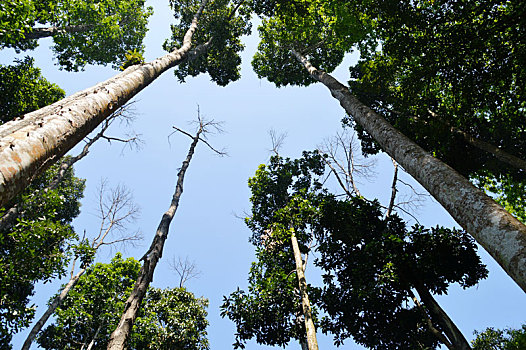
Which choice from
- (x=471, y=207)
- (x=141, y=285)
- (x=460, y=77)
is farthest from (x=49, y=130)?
(x=460, y=77)

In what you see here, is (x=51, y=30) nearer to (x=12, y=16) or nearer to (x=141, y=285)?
(x=12, y=16)

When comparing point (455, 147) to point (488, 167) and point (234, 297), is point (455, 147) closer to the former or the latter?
point (488, 167)

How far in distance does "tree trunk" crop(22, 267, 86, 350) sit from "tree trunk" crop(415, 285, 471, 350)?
44.7 ft

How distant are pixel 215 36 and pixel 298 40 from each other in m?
4.92

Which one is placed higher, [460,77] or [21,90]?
[21,90]

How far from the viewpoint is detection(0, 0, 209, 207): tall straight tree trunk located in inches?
74.2

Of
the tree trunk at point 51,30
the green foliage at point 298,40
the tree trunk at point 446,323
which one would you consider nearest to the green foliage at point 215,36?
the green foliage at point 298,40

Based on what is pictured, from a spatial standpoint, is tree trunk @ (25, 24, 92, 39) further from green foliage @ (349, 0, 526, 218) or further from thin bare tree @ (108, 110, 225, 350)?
green foliage @ (349, 0, 526, 218)

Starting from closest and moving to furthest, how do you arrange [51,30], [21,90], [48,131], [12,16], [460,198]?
1. [48,131]
2. [460,198]
3. [12,16]
4. [21,90]
5. [51,30]

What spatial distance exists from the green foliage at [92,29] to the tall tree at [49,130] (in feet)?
41.9

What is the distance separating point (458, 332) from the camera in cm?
743

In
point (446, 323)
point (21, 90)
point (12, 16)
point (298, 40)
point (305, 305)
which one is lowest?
point (446, 323)

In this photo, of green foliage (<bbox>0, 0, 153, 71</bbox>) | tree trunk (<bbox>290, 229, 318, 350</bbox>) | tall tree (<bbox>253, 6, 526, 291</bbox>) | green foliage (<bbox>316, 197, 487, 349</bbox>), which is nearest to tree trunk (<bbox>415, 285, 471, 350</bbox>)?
green foliage (<bbox>316, 197, 487, 349</bbox>)

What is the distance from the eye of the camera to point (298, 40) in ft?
48.2
